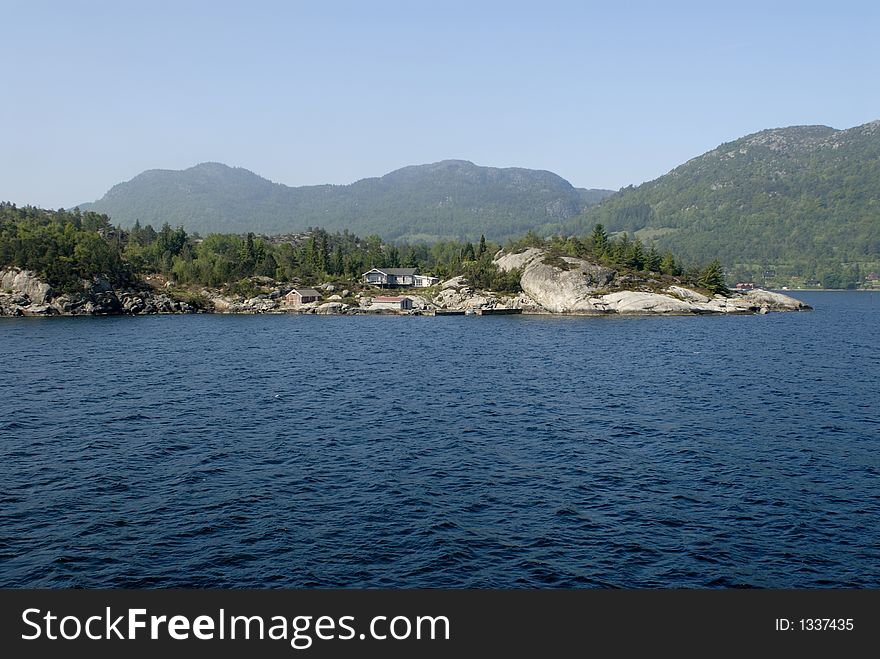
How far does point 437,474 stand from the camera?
4894 cm

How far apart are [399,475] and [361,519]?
28.7 ft

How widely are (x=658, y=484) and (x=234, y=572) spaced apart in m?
30.8

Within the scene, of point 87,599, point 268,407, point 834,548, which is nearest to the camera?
point 87,599

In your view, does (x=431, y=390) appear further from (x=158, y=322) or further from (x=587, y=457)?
(x=158, y=322)

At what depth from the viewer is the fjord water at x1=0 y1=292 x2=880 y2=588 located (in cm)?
3394

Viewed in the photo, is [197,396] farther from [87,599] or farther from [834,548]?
[834,548]

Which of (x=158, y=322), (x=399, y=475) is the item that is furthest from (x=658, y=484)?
(x=158, y=322)

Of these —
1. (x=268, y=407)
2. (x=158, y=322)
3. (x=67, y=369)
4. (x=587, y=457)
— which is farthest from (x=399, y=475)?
(x=158, y=322)

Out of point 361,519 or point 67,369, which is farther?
point 67,369

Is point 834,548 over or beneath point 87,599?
beneath

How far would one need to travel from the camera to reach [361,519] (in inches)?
1569

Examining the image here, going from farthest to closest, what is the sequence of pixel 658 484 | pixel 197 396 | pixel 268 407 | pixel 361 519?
pixel 197 396
pixel 268 407
pixel 658 484
pixel 361 519

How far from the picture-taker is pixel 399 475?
48.3 m

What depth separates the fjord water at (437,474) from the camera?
33.9m
